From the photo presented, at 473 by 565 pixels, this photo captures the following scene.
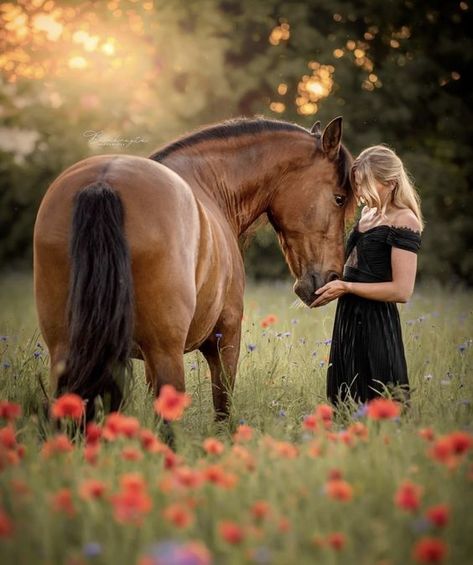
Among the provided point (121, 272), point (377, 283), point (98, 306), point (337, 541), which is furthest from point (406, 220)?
point (337, 541)

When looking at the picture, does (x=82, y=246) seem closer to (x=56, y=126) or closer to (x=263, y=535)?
(x=263, y=535)

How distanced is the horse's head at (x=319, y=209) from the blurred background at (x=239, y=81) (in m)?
9.70

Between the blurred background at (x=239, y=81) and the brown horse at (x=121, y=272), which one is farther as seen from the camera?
the blurred background at (x=239, y=81)

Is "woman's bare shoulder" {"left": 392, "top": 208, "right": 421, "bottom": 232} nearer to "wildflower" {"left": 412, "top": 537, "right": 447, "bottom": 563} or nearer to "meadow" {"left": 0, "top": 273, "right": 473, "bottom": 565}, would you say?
"meadow" {"left": 0, "top": 273, "right": 473, "bottom": 565}

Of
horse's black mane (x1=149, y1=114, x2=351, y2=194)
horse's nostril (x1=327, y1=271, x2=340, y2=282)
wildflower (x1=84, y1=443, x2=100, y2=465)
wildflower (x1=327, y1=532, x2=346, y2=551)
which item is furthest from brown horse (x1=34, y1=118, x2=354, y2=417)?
wildflower (x1=327, y1=532, x2=346, y2=551)

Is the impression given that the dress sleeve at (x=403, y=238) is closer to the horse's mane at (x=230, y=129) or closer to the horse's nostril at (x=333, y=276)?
the horse's nostril at (x=333, y=276)

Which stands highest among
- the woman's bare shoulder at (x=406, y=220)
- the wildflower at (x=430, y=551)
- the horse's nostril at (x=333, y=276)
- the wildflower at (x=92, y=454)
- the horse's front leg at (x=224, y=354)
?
the woman's bare shoulder at (x=406, y=220)

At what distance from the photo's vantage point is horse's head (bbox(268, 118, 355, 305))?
14.4ft

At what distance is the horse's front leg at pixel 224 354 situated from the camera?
417 cm

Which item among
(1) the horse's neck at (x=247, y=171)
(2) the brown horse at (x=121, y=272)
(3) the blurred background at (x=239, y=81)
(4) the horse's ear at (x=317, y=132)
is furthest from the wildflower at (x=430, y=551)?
(3) the blurred background at (x=239, y=81)

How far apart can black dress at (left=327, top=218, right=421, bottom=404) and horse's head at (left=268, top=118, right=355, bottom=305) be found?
0.58 ft

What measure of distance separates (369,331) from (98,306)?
1926mm

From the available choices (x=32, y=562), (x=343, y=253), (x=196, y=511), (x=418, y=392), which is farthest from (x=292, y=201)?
(x=32, y=562)

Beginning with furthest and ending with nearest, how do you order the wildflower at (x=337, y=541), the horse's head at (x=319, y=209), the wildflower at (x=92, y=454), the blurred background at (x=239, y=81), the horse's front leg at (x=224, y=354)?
1. the blurred background at (x=239, y=81)
2. the horse's head at (x=319, y=209)
3. the horse's front leg at (x=224, y=354)
4. the wildflower at (x=92, y=454)
5. the wildflower at (x=337, y=541)
